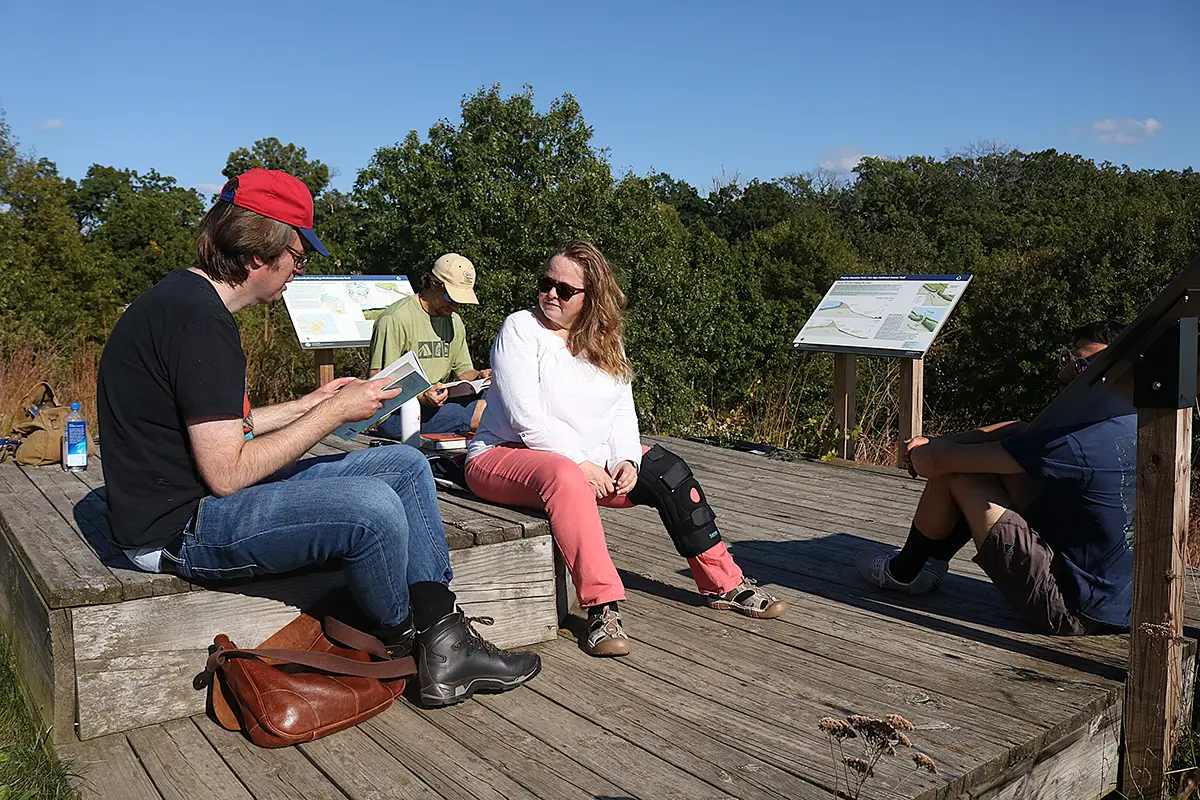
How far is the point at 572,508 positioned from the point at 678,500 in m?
0.46

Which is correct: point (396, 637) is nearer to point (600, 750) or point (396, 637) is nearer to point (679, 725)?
point (600, 750)

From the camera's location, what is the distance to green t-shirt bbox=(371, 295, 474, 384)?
5156mm

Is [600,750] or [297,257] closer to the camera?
[600,750]

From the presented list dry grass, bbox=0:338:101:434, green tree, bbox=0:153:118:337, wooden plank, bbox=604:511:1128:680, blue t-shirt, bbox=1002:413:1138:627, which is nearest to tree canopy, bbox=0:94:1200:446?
green tree, bbox=0:153:118:337

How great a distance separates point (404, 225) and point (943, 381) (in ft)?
41.2

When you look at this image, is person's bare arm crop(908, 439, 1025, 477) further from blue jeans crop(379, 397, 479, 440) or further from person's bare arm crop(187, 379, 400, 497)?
blue jeans crop(379, 397, 479, 440)

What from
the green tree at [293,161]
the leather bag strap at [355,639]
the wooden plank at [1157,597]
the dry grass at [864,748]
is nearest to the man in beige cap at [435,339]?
the leather bag strap at [355,639]

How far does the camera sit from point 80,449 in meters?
4.17

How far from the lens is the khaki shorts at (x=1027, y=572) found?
115 inches

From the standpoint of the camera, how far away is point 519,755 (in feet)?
7.69

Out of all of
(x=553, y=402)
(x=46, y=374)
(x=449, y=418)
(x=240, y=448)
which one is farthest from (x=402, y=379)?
(x=46, y=374)

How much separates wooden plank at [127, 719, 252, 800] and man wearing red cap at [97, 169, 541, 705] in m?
0.41

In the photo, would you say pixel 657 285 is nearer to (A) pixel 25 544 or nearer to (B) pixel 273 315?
(B) pixel 273 315

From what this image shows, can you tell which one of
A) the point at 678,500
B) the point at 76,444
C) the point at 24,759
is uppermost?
the point at 76,444
